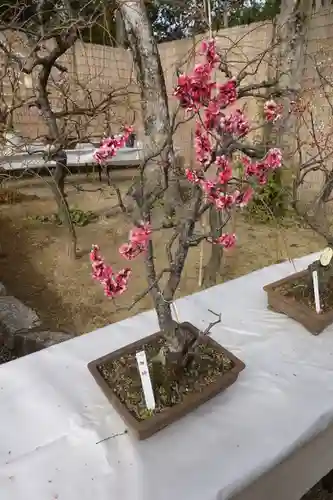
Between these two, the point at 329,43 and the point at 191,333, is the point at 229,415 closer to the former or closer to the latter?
the point at 191,333

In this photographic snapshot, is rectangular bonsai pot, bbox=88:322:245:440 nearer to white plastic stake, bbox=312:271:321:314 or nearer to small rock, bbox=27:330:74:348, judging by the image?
white plastic stake, bbox=312:271:321:314

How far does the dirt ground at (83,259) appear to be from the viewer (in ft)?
6.57

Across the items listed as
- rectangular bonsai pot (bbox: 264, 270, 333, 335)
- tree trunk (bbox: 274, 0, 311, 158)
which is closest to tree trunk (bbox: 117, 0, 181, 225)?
rectangular bonsai pot (bbox: 264, 270, 333, 335)

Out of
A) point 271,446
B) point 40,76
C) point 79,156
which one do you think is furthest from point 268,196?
point 271,446

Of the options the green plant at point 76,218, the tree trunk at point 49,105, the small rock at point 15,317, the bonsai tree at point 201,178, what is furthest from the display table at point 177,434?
the green plant at point 76,218

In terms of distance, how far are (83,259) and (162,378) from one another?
1.97 m

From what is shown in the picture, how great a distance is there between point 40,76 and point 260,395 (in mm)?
2104

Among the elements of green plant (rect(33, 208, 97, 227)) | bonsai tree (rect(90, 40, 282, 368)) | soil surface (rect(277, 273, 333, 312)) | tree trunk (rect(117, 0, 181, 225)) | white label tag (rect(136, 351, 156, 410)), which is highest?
tree trunk (rect(117, 0, 181, 225))

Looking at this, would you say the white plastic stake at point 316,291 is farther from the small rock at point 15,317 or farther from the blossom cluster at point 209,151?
the small rock at point 15,317

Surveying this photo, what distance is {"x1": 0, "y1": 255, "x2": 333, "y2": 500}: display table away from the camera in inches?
22.2

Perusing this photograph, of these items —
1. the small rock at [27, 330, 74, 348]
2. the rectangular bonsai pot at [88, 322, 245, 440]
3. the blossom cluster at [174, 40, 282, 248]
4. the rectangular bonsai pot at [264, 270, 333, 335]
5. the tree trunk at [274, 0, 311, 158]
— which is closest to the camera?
the blossom cluster at [174, 40, 282, 248]

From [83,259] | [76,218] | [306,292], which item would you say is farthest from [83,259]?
[306,292]

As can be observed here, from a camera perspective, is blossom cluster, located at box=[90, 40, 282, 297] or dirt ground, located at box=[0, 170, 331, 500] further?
dirt ground, located at box=[0, 170, 331, 500]

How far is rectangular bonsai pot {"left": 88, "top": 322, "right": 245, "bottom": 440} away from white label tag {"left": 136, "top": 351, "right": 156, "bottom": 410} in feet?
0.08
